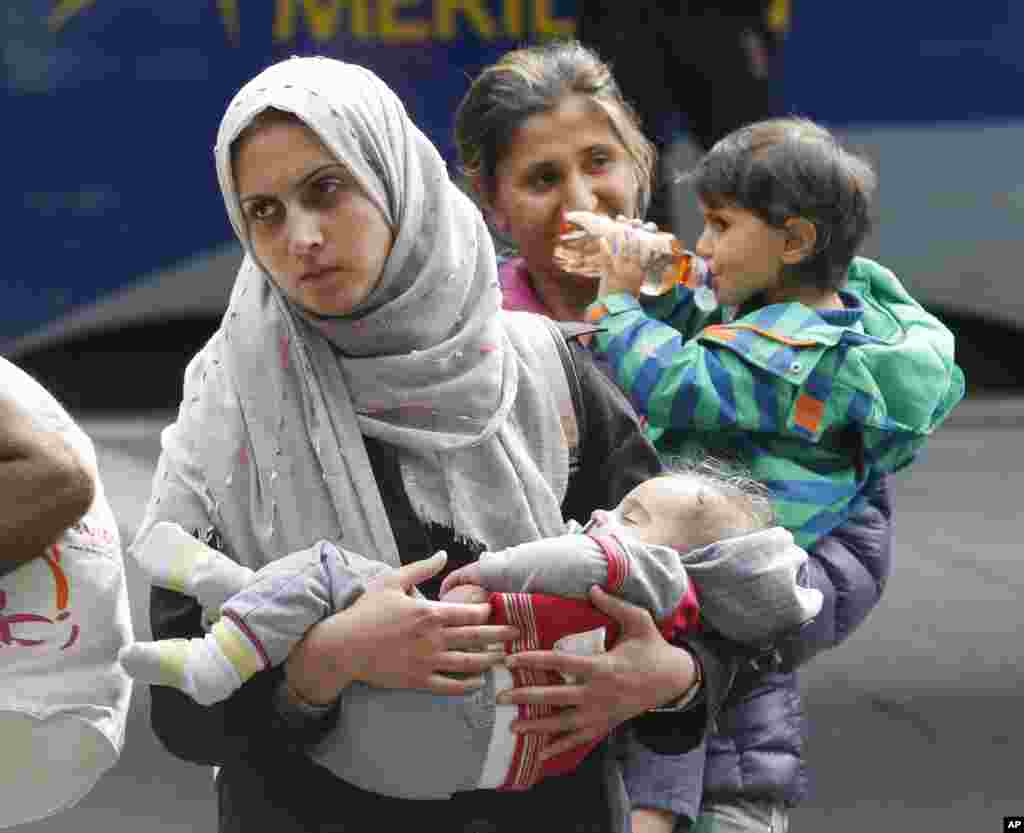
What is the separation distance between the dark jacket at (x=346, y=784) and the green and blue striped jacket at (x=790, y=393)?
0.49m

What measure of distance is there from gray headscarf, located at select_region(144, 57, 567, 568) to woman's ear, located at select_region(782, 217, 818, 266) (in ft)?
2.50

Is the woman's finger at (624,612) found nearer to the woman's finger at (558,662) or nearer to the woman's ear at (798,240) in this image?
the woman's finger at (558,662)

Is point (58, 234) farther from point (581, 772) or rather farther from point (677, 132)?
point (581, 772)

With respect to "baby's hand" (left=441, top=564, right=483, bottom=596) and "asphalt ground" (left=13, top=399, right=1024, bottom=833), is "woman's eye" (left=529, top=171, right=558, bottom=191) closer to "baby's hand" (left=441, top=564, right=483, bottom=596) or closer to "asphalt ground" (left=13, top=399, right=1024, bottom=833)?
"baby's hand" (left=441, top=564, right=483, bottom=596)

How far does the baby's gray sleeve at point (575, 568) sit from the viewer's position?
1.90m

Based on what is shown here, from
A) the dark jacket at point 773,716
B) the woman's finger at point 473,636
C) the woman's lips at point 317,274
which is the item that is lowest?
the dark jacket at point 773,716

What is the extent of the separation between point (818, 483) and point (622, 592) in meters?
0.75

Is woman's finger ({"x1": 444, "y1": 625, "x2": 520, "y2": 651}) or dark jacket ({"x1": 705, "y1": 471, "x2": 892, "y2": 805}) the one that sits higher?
woman's finger ({"x1": 444, "y1": 625, "x2": 520, "y2": 651})

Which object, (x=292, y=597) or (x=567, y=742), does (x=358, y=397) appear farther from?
(x=567, y=742)

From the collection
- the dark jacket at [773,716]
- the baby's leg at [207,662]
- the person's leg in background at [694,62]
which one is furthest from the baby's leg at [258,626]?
the person's leg in background at [694,62]

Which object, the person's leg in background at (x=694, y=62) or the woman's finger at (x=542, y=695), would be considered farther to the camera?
the person's leg in background at (x=694, y=62)

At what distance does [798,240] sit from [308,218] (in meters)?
0.98

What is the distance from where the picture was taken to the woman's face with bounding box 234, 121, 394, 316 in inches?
76.6

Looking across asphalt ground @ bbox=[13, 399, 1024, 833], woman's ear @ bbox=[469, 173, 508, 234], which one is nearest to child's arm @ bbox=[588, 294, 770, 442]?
woman's ear @ bbox=[469, 173, 508, 234]
